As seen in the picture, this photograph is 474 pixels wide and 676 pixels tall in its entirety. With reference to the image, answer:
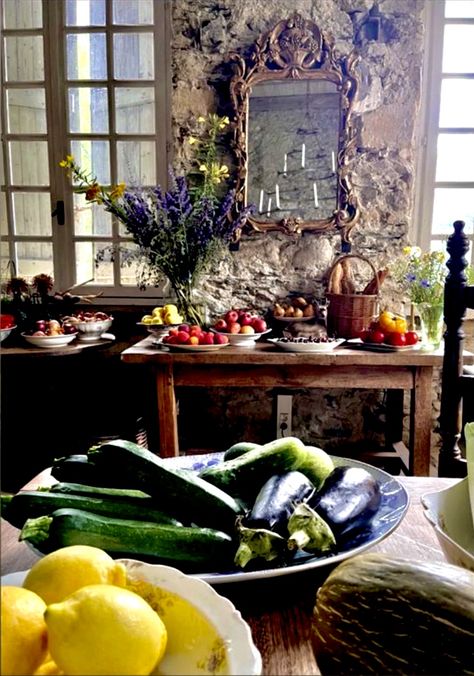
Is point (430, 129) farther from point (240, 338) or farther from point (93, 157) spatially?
point (93, 157)

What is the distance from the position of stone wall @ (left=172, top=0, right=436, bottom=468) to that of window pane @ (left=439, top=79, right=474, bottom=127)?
24 cm

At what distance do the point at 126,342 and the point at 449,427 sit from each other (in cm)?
201

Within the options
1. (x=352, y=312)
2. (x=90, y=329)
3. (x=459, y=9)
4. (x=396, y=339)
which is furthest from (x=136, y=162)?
(x=459, y=9)

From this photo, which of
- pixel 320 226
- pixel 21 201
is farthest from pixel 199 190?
pixel 21 201

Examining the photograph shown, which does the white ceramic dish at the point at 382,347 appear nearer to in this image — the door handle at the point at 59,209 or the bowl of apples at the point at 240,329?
the bowl of apples at the point at 240,329

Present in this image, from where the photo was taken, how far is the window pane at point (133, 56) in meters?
2.75

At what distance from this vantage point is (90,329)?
253 cm

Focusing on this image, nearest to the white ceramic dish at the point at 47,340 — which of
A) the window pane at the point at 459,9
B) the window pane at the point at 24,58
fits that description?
the window pane at the point at 24,58

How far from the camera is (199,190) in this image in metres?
2.51

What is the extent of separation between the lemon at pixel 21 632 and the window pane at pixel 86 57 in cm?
293

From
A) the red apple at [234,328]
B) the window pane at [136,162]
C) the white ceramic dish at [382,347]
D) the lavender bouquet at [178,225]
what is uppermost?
the window pane at [136,162]

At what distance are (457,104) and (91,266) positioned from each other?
6.89 feet

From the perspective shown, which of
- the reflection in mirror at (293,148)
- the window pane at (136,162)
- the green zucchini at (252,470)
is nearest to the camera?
the green zucchini at (252,470)

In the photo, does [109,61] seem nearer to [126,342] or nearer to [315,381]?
[126,342]
